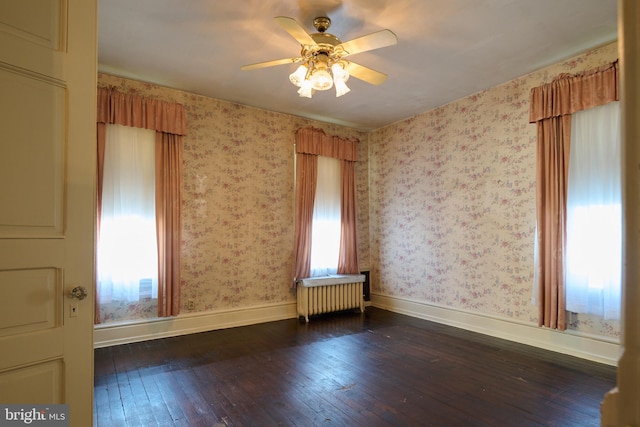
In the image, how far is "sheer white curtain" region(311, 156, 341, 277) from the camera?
5.11m

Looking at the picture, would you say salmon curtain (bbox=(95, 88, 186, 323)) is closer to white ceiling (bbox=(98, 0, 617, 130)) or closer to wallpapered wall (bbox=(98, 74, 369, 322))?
wallpapered wall (bbox=(98, 74, 369, 322))

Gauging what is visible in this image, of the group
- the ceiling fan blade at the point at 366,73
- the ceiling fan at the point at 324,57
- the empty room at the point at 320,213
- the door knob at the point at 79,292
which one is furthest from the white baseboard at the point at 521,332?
the door knob at the point at 79,292

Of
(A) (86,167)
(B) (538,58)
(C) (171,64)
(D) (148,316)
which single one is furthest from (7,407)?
(B) (538,58)

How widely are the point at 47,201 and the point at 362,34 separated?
103 inches

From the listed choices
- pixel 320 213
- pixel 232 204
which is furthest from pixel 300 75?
pixel 320 213

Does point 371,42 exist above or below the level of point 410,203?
above

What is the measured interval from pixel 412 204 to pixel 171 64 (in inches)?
141

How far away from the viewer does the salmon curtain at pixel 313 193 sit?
16.1 feet

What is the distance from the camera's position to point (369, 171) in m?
5.81

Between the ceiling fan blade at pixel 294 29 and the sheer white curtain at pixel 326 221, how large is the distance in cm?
268

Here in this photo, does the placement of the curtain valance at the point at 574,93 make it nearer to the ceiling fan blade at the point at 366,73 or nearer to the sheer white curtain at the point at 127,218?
the ceiling fan blade at the point at 366,73

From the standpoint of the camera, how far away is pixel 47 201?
132cm

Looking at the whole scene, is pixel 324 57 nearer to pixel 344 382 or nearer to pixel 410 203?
pixel 344 382

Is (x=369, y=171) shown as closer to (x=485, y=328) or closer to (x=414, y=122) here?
(x=414, y=122)
